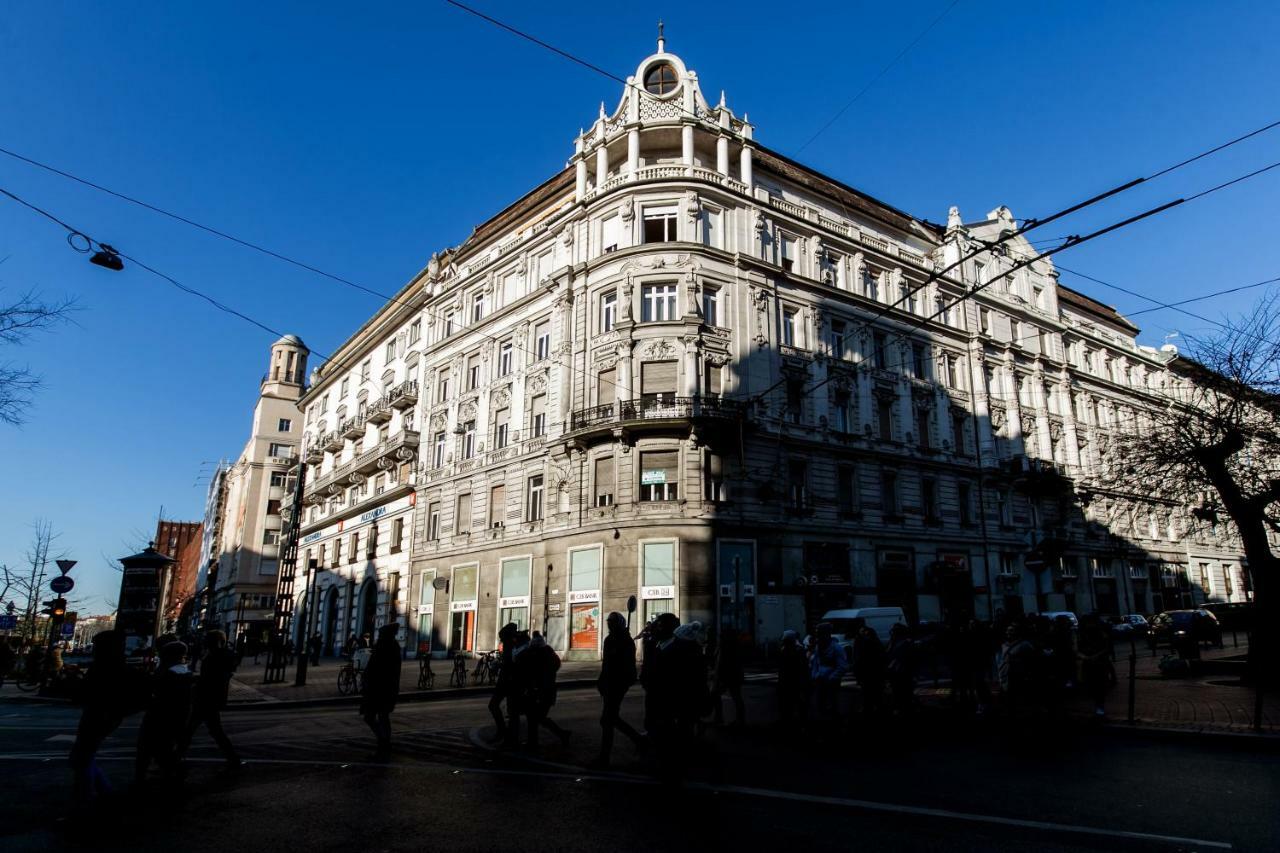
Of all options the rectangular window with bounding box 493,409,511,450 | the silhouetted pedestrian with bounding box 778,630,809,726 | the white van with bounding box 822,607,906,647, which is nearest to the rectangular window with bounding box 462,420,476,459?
the rectangular window with bounding box 493,409,511,450

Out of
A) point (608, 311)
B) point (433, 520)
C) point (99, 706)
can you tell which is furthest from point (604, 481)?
point (99, 706)

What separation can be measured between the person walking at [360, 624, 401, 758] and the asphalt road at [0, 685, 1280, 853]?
0.40 m

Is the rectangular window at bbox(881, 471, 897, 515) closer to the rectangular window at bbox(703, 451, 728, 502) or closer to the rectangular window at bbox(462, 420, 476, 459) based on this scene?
the rectangular window at bbox(703, 451, 728, 502)

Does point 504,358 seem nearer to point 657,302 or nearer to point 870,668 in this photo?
point 657,302

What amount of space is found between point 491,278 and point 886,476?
2294 cm

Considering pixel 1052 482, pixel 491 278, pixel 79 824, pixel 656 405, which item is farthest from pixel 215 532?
pixel 79 824

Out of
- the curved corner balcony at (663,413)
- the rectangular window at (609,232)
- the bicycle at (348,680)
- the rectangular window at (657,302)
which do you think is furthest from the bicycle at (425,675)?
the rectangular window at (609,232)

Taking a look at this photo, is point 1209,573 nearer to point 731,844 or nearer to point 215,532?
point 731,844

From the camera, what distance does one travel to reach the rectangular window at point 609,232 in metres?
32.5

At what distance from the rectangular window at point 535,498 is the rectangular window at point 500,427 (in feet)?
9.96

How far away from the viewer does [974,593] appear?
36312mm

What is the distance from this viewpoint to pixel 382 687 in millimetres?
9406

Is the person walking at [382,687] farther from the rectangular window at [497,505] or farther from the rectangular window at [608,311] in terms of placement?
the rectangular window at [497,505]

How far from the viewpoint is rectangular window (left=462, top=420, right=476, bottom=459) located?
37.8 meters
